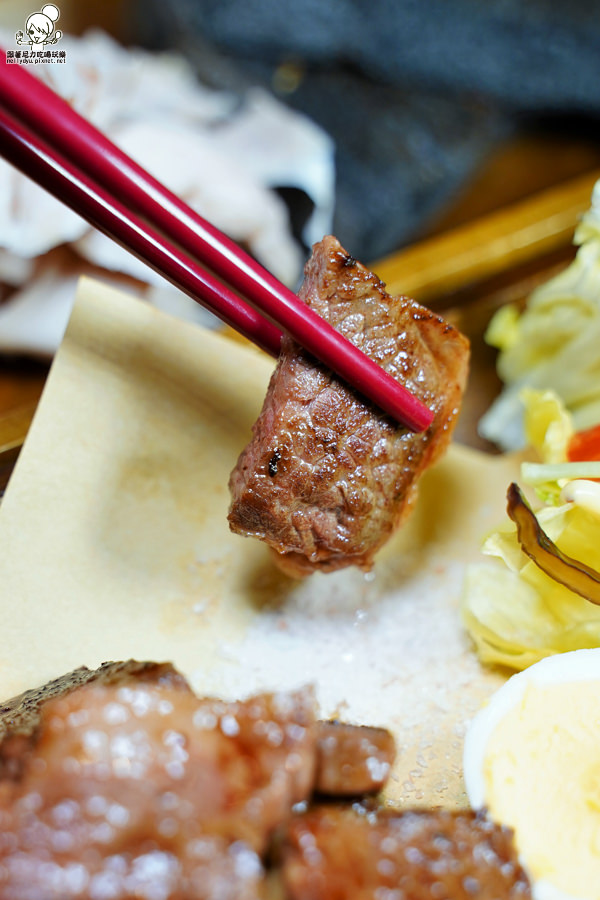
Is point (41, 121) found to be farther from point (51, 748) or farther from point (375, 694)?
point (375, 694)

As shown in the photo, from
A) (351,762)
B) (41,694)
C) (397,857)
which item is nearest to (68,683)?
(41,694)

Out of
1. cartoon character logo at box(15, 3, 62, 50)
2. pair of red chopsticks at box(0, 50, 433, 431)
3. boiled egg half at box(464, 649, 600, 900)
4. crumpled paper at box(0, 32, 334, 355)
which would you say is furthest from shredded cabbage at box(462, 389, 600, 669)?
cartoon character logo at box(15, 3, 62, 50)

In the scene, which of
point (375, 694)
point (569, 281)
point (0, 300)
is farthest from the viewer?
point (0, 300)

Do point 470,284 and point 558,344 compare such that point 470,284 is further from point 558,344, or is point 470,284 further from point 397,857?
point 397,857

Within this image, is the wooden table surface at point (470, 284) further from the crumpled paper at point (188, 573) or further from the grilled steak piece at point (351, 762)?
the grilled steak piece at point (351, 762)

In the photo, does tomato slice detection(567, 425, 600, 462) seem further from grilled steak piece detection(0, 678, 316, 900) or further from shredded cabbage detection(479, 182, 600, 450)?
grilled steak piece detection(0, 678, 316, 900)

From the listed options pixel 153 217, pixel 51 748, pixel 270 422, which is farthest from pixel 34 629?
pixel 153 217

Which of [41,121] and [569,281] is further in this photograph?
[569,281]

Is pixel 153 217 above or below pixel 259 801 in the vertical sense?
above
